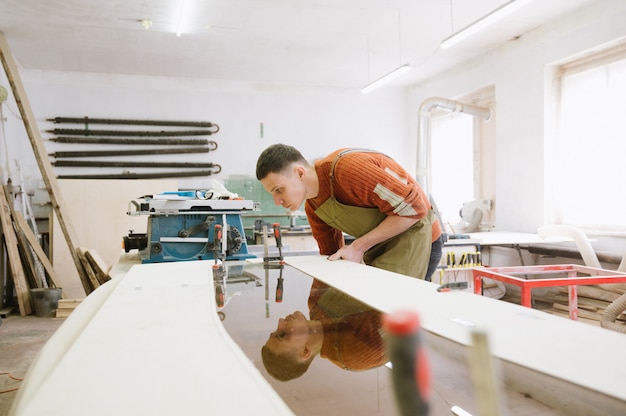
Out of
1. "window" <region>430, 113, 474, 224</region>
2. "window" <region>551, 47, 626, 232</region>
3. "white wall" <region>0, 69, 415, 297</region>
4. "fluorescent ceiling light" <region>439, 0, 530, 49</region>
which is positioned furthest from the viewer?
"window" <region>430, 113, 474, 224</region>

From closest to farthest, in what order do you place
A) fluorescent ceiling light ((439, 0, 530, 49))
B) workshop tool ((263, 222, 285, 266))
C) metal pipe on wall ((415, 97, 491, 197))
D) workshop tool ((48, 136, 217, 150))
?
workshop tool ((263, 222, 285, 266)) < fluorescent ceiling light ((439, 0, 530, 49)) < metal pipe on wall ((415, 97, 491, 197)) < workshop tool ((48, 136, 217, 150))

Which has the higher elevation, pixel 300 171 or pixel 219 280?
pixel 300 171

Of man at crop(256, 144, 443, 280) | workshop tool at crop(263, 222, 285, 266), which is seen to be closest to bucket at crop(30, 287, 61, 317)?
workshop tool at crop(263, 222, 285, 266)

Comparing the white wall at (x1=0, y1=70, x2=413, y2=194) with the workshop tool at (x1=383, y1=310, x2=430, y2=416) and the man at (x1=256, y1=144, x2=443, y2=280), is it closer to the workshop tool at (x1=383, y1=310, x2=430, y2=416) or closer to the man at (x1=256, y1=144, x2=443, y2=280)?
the man at (x1=256, y1=144, x2=443, y2=280)

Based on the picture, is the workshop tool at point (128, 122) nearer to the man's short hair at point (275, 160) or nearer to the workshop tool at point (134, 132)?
the workshop tool at point (134, 132)

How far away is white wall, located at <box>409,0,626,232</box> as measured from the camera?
13.7ft

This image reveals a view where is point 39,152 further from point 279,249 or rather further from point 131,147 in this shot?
point 279,249

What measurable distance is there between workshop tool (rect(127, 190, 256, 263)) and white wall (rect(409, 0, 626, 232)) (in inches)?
137

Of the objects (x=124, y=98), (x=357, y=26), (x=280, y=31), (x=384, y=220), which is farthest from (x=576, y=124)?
(x=124, y=98)

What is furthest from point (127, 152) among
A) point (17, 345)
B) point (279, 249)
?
point (279, 249)

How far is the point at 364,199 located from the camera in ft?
6.31

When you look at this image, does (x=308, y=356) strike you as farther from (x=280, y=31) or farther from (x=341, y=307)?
(x=280, y=31)

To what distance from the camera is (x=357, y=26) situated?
4.58m

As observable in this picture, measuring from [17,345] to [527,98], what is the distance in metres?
5.08
